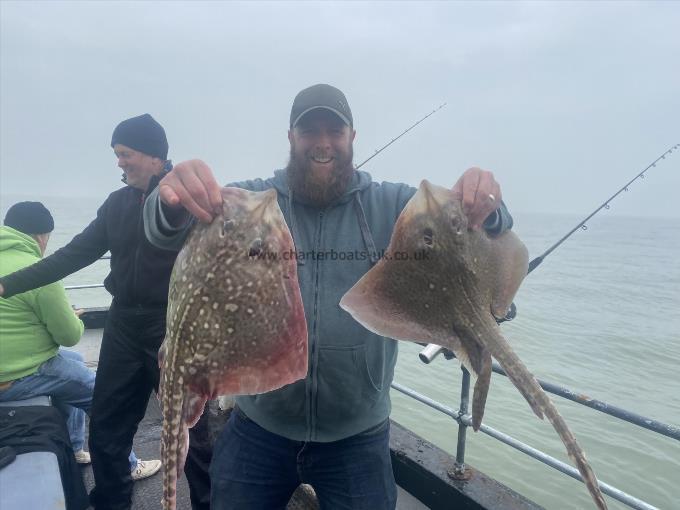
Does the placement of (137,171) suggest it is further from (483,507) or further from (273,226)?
(483,507)

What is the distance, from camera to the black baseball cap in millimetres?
2467

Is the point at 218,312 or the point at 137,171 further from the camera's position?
the point at 137,171

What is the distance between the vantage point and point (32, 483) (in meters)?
2.59

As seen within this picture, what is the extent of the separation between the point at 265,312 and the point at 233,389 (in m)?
A: 0.33

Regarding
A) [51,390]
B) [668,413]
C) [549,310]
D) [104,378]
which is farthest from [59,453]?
[549,310]

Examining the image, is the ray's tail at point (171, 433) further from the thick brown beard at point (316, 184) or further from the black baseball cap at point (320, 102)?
the black baseball cap at point (320, 102)

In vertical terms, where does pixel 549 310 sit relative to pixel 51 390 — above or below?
below

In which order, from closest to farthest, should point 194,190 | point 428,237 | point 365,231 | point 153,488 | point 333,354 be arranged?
1. point 194,190
2. point 428,237
3. point 333,354
4. point 365,231
5. point 153,488

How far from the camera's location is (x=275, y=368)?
176cm

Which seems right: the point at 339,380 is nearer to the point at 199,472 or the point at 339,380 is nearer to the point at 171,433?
the point at 171,433

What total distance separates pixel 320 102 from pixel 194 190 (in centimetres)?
104

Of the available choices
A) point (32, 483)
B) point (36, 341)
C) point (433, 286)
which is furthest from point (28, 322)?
point (433, 286)

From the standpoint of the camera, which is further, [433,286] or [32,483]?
[32,483]

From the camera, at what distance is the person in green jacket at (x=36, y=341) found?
3523 mm
